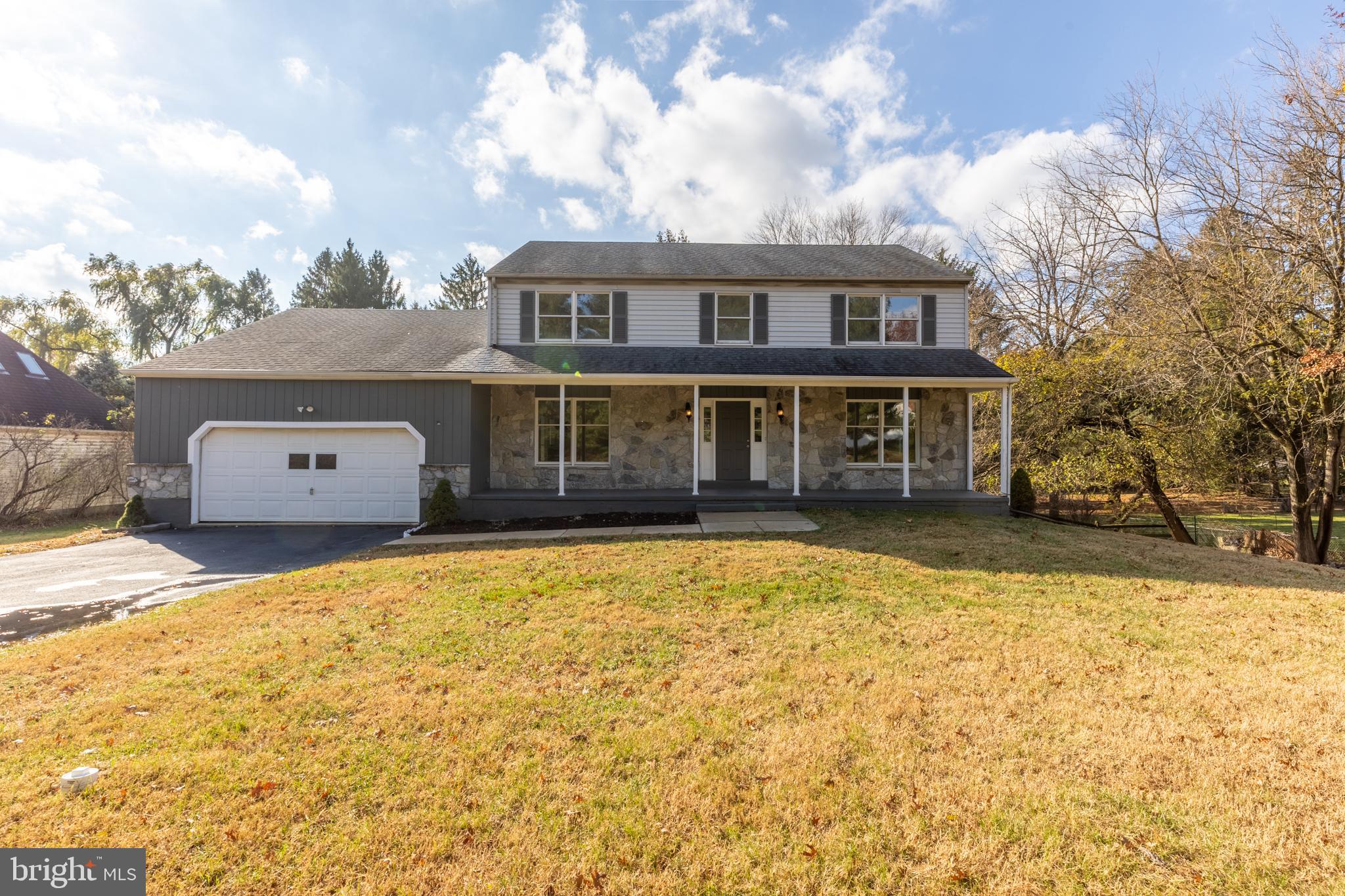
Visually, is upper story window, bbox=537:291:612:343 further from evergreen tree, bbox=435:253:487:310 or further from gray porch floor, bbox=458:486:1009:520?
evergreen tree, bbox=435:253:487:310

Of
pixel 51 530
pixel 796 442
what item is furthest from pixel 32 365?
pixel 796 442

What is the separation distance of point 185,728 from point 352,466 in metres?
9.15

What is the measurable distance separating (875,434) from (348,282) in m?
30.8

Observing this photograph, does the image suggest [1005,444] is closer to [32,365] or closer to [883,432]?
[883,432]

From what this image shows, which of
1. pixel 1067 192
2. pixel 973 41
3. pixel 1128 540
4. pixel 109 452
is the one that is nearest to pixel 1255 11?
pixel 1067 192

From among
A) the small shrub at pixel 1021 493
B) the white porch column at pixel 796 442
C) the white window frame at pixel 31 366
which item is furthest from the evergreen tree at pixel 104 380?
the small shrub at pixel 1021 493

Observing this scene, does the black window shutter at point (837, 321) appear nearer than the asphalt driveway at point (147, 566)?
No

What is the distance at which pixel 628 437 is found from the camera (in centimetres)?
1278

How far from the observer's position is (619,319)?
42.0ft

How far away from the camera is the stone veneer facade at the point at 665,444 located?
41.7ft

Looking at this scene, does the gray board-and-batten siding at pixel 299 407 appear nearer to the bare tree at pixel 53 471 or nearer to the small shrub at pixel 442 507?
the small shrub at pixel 442 507

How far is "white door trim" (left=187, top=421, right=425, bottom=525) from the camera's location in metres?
11.1

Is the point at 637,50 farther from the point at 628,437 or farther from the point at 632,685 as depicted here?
Result: the point at 632,685

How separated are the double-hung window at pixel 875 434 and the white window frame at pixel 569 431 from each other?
18.5 ft
